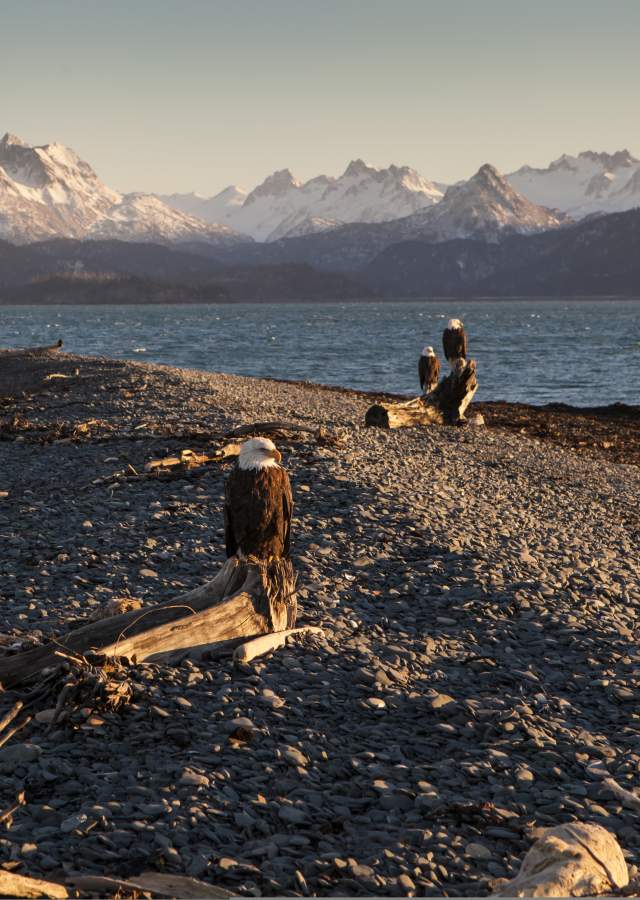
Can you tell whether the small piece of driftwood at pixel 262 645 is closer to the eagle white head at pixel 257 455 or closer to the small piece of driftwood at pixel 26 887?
the eagle white head at pixel 257 455

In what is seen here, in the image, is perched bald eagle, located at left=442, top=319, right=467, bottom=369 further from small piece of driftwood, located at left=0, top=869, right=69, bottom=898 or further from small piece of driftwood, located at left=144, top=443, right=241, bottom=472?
small piece of driftwood, located at left=0, top=869, right=69, bottom=898

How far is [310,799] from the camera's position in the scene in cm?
593

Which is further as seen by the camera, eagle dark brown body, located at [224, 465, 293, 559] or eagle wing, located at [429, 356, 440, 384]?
eagle wing, located at [429, 356, 440, 384]

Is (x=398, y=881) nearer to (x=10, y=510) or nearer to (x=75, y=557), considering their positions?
(x=75, y=557)

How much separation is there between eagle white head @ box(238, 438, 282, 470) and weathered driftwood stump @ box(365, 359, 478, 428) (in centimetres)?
1408

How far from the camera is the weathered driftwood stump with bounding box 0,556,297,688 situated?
23.5 feet

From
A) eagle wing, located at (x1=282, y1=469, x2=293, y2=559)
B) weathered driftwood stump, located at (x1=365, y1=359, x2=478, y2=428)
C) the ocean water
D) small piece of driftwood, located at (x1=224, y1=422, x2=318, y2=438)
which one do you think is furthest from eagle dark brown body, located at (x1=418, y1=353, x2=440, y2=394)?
the ocean water

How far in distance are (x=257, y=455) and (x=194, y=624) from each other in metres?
1.58

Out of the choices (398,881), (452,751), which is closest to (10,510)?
(452,751)

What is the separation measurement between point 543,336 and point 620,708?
10130cm

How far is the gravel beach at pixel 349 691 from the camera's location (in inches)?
216

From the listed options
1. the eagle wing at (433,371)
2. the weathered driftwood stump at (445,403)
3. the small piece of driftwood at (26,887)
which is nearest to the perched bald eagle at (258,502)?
the small piece of driftwood at (26,887)

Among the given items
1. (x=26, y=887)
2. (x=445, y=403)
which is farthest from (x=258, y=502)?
(x=445, y=403)

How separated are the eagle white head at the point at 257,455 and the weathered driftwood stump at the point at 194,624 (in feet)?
2.81
